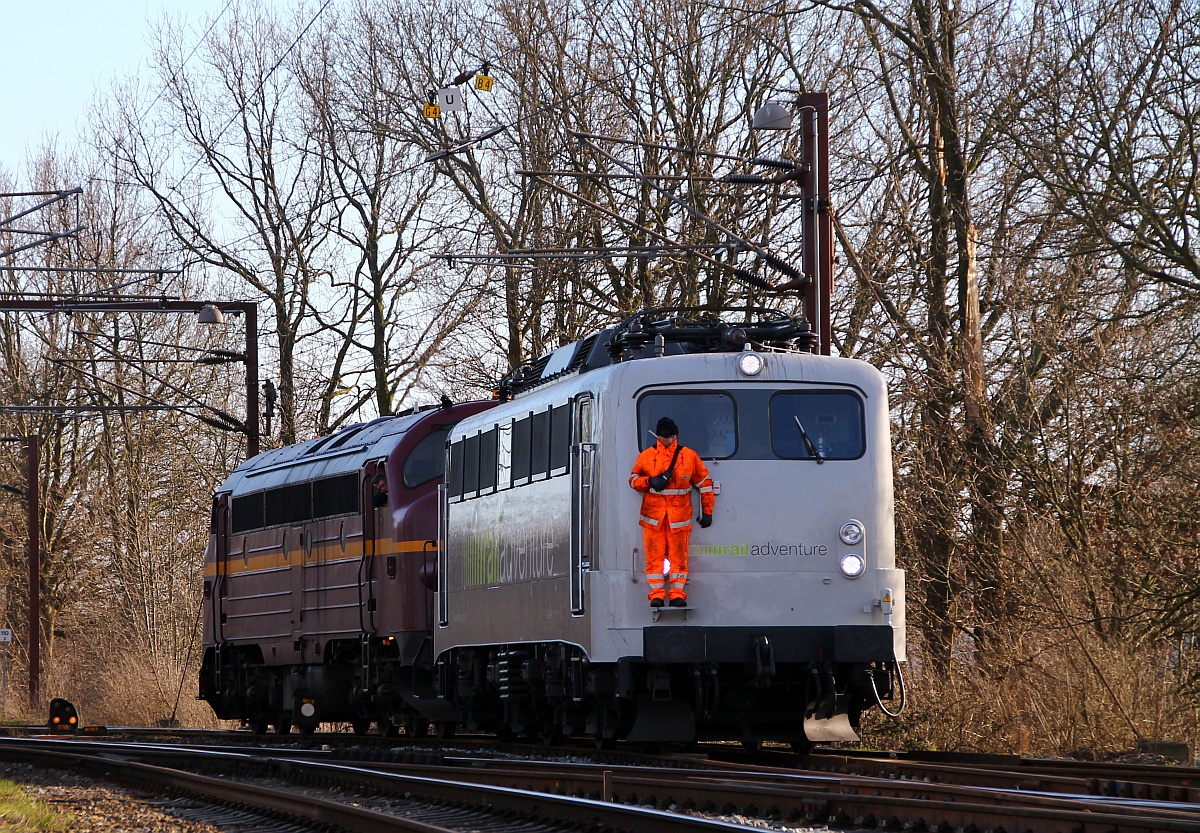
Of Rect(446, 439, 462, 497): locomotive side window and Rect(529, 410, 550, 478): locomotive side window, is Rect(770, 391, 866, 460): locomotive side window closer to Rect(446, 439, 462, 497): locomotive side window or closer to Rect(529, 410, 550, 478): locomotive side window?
Rect(529, 410, 550, 478): locomotive side window

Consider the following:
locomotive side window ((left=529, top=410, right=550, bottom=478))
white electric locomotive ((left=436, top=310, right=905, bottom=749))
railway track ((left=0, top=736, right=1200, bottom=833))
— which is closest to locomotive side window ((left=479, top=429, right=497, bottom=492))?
locomotive side window ((left=529, top=410, right=550, bottom=478))

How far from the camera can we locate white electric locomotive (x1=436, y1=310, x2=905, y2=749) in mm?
12773

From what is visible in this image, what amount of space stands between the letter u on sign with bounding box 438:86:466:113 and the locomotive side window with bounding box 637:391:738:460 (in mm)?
18053

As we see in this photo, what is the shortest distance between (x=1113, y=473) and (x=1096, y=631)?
5.30ft

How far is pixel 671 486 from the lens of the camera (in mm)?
12695

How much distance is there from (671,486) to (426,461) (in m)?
6.09

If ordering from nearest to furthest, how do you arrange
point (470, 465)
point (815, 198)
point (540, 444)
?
point (540, 444) → point (470, 465) → point (815, 198)

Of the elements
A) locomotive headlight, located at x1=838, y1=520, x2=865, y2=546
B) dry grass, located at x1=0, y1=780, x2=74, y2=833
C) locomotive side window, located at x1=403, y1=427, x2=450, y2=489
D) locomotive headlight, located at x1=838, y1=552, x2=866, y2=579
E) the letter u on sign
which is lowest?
dry grass, located at x1=0, y1=780, x2=74, y2=833

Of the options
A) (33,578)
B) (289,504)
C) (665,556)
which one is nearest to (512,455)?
(665,556)

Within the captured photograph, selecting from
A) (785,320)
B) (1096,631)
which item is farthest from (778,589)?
(1096,631)

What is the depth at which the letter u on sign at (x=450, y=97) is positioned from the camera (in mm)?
30520

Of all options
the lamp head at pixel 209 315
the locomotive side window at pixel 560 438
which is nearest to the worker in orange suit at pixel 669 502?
the locomotive side window at pixel 560 438

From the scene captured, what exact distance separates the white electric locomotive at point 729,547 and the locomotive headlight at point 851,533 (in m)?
0.02

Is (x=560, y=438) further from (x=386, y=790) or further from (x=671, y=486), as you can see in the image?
(x=386, y=790)
